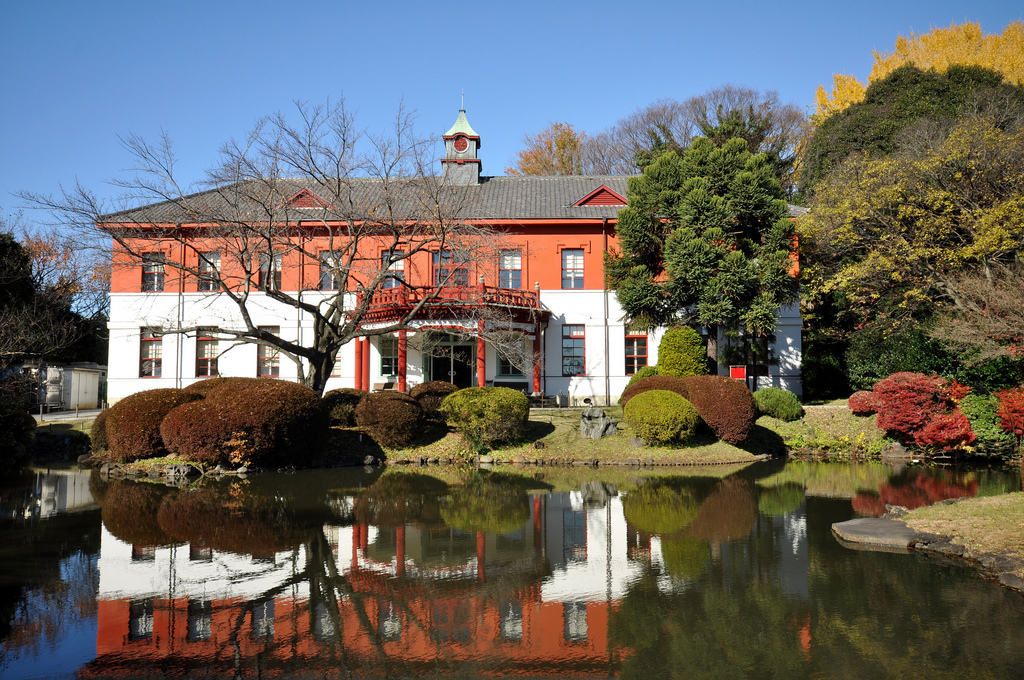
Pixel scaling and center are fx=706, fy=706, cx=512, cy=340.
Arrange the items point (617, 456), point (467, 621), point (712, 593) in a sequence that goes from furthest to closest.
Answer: point (617, 456), point (712, 593), point (467, 621)

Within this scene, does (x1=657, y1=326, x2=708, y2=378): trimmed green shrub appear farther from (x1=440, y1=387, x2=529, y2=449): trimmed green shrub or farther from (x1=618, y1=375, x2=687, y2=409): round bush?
(x1=440, y1=387, x2=529, y2=449): trimmed green shrub

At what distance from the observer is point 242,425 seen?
14.9 m

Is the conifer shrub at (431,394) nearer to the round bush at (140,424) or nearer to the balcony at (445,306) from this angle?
the balcony at (445,306)

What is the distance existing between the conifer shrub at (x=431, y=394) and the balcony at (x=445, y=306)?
101 inches

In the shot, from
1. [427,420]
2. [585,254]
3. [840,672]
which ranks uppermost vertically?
[585,254]

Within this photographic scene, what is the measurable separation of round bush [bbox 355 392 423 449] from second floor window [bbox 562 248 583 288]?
1016 cm

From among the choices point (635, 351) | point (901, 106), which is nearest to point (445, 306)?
point (635, 351)

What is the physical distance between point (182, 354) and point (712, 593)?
24.2 meters

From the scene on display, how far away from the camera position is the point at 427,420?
18.9 metres

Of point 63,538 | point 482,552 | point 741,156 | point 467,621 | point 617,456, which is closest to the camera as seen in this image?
point 467,621

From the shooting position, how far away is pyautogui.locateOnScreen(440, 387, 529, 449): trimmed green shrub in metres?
17.9

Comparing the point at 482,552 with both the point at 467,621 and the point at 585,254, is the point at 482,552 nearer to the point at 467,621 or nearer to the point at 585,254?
the point at 467,621

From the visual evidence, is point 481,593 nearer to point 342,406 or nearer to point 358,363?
point 342,406

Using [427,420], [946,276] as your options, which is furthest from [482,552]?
[946,276]
